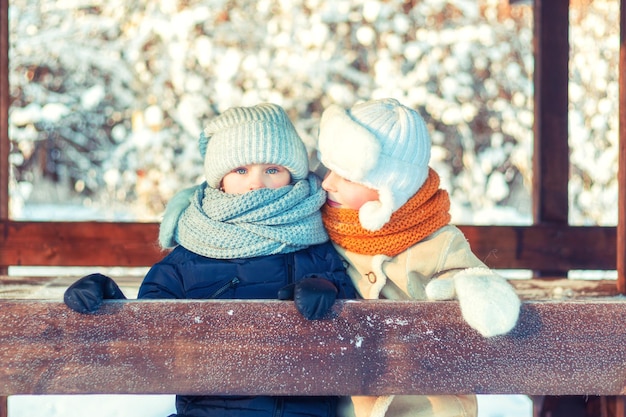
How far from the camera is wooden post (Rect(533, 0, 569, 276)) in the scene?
315 cm

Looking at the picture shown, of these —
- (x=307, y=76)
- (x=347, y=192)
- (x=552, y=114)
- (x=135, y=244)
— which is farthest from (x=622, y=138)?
(x=307, y=76)

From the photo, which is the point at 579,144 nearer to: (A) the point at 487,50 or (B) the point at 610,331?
(A) the point at 487,50

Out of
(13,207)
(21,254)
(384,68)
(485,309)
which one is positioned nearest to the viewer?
(485,309)

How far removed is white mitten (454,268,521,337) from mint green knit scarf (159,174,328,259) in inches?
18.4

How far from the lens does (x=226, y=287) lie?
178cm

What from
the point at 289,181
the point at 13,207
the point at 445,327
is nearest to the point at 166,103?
the point at 13,207

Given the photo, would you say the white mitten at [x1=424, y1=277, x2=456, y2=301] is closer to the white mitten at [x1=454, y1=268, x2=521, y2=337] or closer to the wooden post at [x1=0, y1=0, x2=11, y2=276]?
the white mitten at [x1=454, y1=268, x2=521, y2=337]

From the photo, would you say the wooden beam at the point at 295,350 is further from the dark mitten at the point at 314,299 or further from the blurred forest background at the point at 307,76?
the blurred forest background at the point at 307,76

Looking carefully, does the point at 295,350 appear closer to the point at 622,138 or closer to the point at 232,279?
the point at 232,279

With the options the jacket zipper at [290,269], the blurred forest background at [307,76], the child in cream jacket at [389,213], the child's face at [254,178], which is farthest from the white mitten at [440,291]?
the blurred forest background at [307,76]

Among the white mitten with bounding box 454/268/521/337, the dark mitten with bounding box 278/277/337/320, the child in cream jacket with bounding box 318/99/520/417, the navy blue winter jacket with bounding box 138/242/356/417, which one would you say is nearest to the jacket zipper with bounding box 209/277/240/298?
the navy blue winter jacket with bounding box 138/242/356/417

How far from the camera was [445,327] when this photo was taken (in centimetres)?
144

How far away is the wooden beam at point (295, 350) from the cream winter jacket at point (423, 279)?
0.08m

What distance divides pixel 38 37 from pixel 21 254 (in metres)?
4.25
